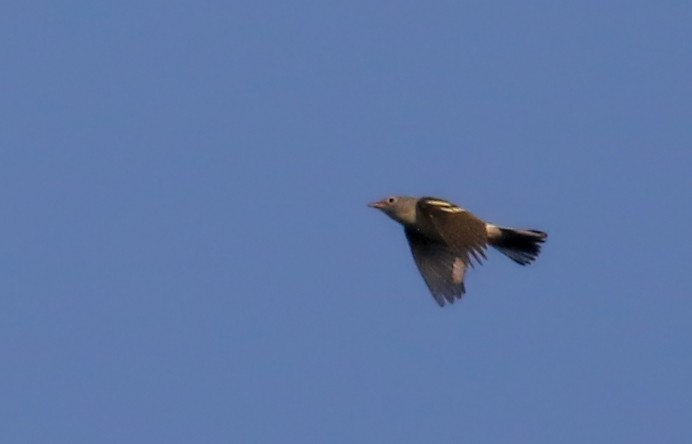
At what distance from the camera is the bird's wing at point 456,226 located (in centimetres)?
3722

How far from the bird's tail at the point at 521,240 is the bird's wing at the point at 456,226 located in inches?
22.6

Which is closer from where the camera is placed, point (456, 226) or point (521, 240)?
point (456, 226)

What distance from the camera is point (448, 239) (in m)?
37.4

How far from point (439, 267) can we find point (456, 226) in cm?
80

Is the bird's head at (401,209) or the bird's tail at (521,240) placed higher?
the bird's head at (401,209)

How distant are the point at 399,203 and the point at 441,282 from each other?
1.08 m

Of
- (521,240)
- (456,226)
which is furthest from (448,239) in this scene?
(521,240)

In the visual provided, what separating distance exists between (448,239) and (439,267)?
76 centimetres

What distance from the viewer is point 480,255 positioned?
37000 mm

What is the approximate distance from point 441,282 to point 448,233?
2.46 feet

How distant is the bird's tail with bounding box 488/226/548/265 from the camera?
3847 cm

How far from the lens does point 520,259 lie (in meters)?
38.5

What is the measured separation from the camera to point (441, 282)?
1496 inches

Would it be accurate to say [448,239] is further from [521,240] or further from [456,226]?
[521,240]
